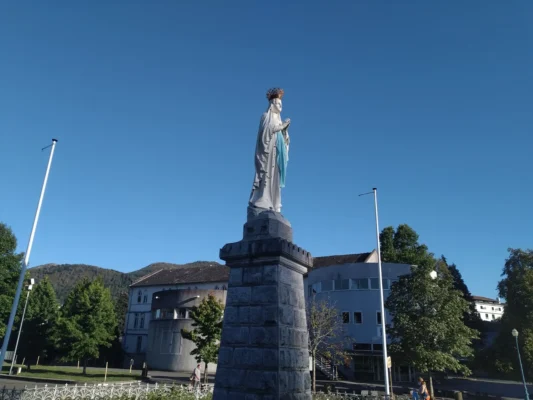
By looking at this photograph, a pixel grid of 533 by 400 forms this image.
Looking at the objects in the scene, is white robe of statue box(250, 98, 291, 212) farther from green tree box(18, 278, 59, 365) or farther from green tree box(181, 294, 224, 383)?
green tree box(18, 278, 59, 365)

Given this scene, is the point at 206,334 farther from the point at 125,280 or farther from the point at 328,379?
the point at 125,280

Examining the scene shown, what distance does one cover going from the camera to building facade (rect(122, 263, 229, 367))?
60406 mm

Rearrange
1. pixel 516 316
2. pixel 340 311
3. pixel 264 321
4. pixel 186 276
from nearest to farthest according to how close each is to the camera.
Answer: pixel 264 321, pixel 516 316, pixel 340 311, pixel 186 276

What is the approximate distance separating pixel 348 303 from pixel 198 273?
31.7 metres

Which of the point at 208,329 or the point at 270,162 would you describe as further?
the point at 208,329

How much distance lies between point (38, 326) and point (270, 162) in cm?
5089

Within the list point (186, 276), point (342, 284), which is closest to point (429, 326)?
point (342, 284)

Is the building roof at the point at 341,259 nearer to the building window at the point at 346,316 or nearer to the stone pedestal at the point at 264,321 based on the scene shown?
the building window at the point at 346,316

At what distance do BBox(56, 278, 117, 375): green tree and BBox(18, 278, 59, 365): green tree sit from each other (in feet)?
29.1

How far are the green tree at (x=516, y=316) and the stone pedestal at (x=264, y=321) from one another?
31.0 m

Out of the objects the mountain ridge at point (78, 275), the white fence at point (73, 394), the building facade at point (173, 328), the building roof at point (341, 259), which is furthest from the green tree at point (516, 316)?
the mountain ridge at point (78, 275)

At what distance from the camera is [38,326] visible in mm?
49844

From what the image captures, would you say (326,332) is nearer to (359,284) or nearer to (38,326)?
(359,284)

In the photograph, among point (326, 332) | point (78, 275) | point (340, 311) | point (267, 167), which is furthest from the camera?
point (78, 275)
